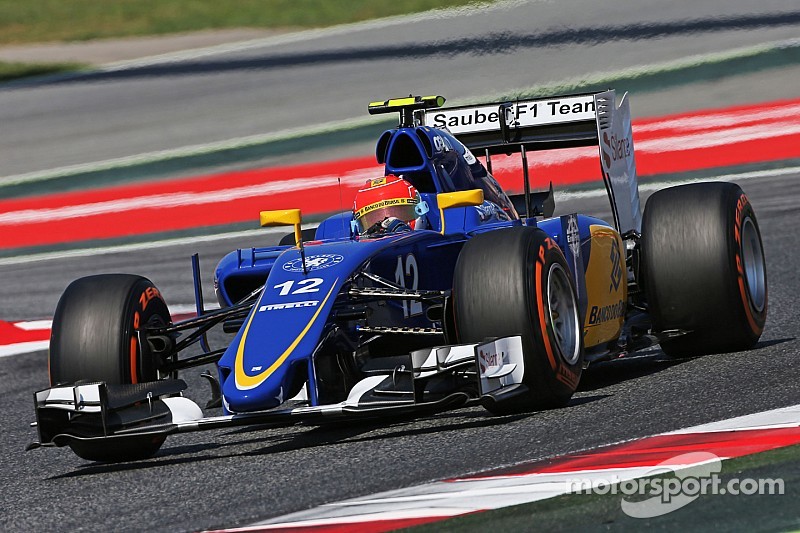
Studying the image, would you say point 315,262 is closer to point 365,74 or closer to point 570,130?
point 570,130

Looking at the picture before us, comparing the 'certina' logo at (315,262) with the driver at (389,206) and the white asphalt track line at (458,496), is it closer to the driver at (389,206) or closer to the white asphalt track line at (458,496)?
the driver at (389,206)

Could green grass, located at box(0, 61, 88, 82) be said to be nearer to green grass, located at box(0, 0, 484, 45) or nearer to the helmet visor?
green grass, located at box(0, 0, 484, 45)

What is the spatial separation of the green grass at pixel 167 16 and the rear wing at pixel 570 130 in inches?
357

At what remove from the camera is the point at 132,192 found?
15.5 meters

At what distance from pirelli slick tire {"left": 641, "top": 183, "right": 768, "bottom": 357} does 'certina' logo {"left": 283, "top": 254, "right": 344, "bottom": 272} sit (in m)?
2.02

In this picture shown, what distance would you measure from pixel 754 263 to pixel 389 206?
2245mm

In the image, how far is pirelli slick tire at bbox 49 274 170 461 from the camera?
643 cm

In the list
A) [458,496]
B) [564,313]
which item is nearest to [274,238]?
[564,313]

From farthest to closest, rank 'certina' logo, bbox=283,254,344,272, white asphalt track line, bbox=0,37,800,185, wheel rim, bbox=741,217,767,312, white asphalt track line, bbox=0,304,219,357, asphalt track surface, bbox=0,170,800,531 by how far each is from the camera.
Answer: white asphalt track line, bbox=0,37,800,185 → white asphalt track line, bbox=0,304,219,357 → wheel rim, bbox=741,217,767,312 → 'certina' logo, bbox=283,254,344,272 → asphalt track surface, bbox=0,170,800,531

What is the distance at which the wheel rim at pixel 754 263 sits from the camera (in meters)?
7.89

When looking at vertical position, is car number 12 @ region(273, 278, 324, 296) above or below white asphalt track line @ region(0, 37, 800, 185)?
below

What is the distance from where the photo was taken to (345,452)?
Answer: 580cm

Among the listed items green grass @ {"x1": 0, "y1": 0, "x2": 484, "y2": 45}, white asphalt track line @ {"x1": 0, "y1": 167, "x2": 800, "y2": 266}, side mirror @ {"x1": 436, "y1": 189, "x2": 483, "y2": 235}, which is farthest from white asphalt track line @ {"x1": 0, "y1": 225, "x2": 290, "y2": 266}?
side mirror @ {"x1": 436, "y1": 189, "x2": 483, "y2": 235}

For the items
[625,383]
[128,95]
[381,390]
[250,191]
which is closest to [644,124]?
[250,191]
